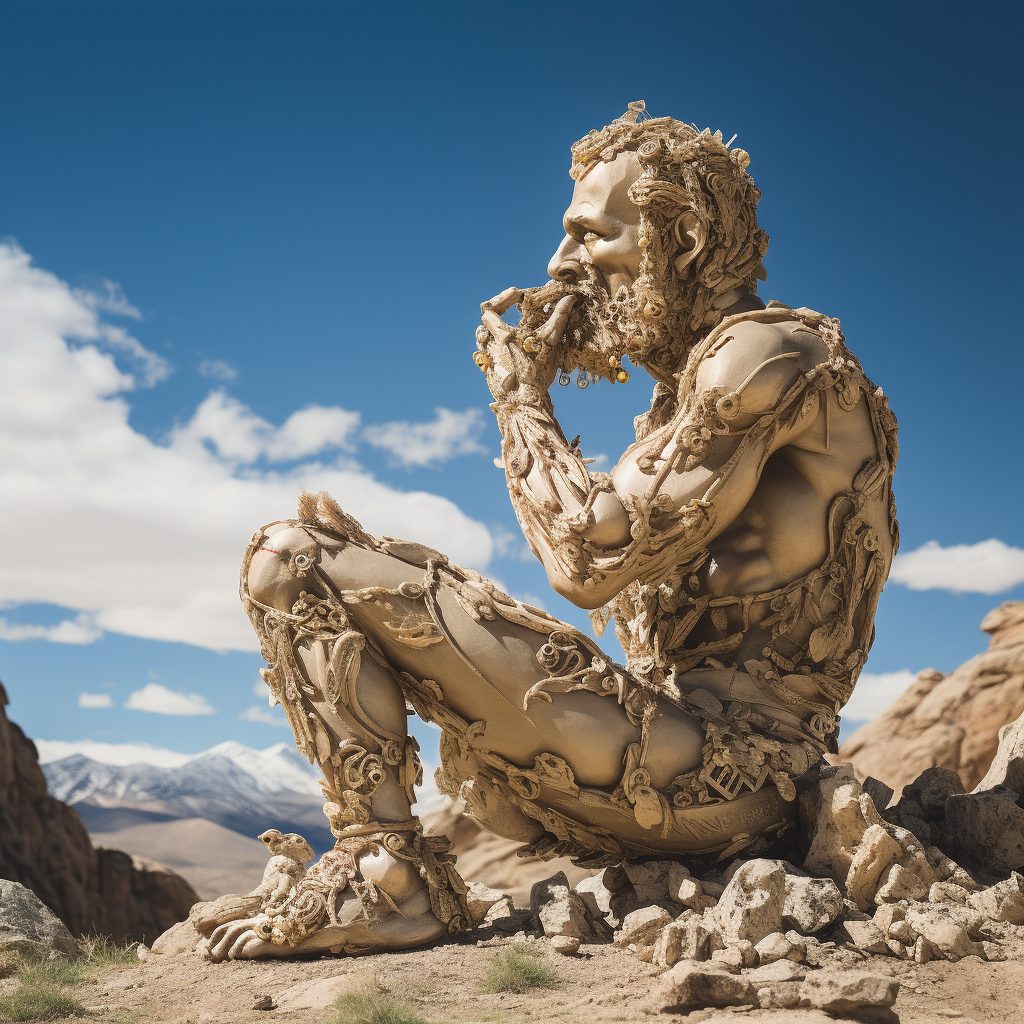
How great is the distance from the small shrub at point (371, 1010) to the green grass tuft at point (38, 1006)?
94 centimetres

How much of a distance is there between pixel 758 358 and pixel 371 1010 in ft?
9.42

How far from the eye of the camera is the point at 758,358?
14.4ft

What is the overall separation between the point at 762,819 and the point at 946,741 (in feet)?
35.4

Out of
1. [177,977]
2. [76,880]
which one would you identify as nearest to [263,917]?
[177,977]

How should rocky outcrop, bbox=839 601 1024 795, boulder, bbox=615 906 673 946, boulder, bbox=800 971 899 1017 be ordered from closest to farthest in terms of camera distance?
boulder, bbox=800 971 899 1017, boulder, bbox=615 906 673 946, rocky outcrop, bbox=839 601 1024 795

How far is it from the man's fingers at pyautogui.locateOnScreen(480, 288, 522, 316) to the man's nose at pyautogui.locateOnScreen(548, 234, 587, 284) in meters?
0.23

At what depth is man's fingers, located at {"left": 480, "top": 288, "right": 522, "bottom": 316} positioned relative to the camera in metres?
5.16

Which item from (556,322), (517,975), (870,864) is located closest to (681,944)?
(517,975)

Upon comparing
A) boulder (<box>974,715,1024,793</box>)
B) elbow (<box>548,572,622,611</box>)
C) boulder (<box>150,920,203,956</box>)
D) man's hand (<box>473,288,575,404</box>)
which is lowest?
boulder (<box>150,920,203,956</box>)

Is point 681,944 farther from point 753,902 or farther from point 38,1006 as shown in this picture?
point 38,1006

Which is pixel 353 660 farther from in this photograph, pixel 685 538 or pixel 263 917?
pixel 685 538

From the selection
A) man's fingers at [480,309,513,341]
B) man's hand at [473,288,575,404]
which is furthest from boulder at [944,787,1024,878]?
man's fingers at [480,309,513,341]

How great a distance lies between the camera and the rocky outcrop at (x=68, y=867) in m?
15.3

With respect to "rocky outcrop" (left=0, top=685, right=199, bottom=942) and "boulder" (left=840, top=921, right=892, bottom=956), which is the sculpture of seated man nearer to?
"boulder" (left=840, top=921, right=892, bottom=956)
